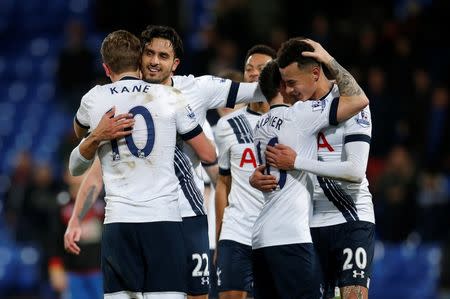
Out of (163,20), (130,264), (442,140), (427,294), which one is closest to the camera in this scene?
(130,264)

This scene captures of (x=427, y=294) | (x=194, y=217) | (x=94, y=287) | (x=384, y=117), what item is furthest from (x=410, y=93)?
(x=194, y=217)

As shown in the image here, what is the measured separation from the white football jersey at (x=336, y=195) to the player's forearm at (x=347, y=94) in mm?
210

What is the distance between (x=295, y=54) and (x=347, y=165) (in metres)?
0.78

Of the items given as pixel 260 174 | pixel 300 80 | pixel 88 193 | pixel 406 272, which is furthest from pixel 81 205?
pixel 406 272

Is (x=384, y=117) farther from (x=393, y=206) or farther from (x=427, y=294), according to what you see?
(x=427, y=294)

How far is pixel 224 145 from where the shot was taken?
28.0ft

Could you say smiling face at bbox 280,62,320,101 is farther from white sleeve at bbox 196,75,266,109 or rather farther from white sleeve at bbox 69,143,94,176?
white sleeve at bbox 69,143,94,176

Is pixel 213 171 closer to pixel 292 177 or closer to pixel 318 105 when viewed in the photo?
pixel 292 177

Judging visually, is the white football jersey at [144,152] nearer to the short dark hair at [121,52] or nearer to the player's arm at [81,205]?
the short dark hair at [121,52]

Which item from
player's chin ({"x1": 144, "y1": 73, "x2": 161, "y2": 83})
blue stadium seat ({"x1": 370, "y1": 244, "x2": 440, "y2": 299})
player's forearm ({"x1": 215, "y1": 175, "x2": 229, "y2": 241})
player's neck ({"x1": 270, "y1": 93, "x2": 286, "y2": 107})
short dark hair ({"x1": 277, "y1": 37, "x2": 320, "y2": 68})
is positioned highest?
short dark hair ({"x1": 277, "y1": 37, "x2": 320, "y2": 68})

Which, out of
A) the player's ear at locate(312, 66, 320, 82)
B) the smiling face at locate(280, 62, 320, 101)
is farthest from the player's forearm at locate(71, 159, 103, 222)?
the player's ear at locate(312, 66, 320, 82)

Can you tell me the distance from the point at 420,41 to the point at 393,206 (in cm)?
301

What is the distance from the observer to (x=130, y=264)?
6.71m

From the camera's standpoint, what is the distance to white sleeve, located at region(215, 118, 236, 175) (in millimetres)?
8500
